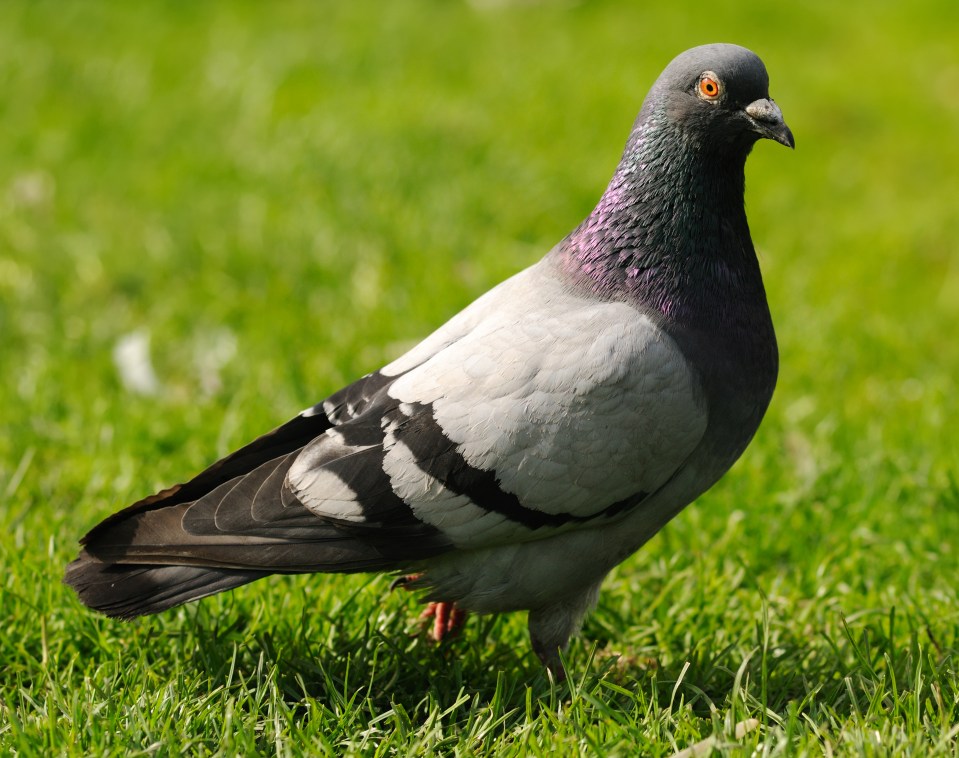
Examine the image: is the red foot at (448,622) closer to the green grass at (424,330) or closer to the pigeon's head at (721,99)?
the green grass at (424,330)

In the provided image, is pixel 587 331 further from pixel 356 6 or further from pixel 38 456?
pixel 356 6

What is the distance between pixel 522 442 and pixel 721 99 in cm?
108

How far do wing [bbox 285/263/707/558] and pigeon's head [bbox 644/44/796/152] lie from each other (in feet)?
1.89

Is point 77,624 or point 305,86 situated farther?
point 305,86

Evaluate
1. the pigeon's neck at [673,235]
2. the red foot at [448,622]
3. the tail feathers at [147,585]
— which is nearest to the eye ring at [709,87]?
the pigeon's neck at [673,235]

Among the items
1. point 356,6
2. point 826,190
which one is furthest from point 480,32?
point 826,190

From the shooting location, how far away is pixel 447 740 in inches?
120

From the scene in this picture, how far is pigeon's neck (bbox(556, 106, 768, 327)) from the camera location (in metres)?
3.27

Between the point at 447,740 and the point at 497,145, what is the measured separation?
15.7 ft

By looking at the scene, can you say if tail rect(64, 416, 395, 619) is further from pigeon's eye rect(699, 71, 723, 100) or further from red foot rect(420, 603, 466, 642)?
pigeon's eye rect(699, 71, 723, 100)

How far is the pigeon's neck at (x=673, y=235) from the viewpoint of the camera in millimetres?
3270

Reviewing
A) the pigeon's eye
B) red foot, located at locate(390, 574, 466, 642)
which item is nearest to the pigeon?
the pigeon's eye

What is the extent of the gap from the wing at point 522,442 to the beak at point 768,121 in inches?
23.7

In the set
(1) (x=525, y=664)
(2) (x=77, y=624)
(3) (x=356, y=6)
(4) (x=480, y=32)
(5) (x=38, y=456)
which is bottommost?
(1) (x=525, y=664)
